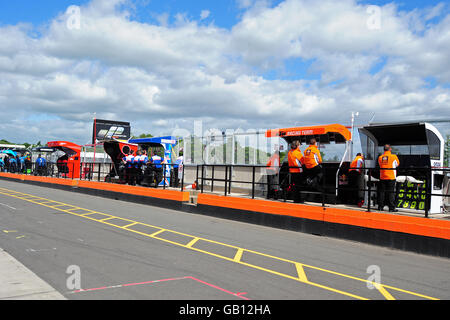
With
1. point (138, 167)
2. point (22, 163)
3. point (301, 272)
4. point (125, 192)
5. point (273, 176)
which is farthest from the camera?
point (22, 163)

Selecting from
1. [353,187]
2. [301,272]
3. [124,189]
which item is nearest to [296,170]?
[353,187]

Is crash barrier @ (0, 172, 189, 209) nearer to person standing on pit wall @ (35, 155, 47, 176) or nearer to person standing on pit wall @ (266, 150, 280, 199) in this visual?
person standing on pit wall @ (35, 155, 47, 176)

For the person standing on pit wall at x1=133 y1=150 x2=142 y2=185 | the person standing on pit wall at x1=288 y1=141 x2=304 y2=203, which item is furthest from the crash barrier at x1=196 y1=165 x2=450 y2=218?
the person standing on pit wall at x1=133 y1=150 x2=142 y2=185

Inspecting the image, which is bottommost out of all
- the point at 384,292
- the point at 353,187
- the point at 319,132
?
the point at 384,292

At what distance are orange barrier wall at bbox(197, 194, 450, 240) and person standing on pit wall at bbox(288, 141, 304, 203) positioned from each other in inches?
17.4

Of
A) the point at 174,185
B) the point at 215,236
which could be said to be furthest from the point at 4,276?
the point at 174,185

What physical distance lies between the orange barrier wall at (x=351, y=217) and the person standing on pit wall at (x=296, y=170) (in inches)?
17.4

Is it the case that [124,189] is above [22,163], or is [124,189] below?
below

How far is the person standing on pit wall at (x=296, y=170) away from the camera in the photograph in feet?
36.4

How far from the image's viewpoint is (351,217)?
935 cm

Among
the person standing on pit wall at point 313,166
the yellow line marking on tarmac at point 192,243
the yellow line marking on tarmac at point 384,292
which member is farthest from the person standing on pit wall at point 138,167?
the yellow line marking on tarmac at point 384,292

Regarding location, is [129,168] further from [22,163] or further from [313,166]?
[22,163]

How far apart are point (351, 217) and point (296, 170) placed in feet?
7.63

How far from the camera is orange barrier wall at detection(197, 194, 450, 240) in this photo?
8016 mm
